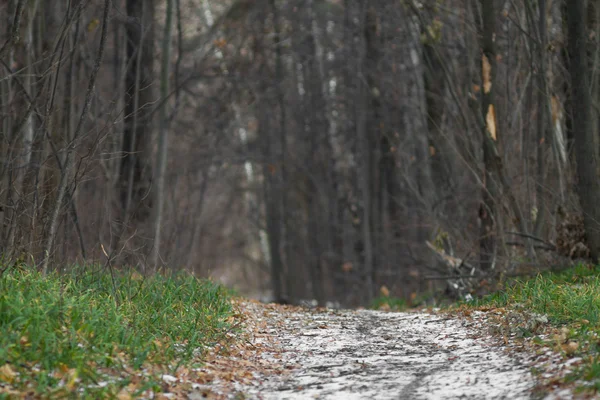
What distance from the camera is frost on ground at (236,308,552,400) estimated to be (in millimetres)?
6332

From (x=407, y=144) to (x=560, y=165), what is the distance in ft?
32.1

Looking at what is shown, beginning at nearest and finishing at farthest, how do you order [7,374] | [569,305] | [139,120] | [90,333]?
1. [7,374]
2. [90,333]
3. [569,305]
4. [139,120]

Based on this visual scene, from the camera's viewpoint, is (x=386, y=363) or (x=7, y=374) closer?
(x=7, y=374)

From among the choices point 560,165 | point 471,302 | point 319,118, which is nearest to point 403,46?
point 319,118

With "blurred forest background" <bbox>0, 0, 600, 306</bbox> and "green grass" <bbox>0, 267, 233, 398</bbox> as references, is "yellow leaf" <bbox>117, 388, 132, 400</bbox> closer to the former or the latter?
"green grass" <bbox>0, 267, 233, 398</bbox>

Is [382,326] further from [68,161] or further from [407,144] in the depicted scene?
[407,144]

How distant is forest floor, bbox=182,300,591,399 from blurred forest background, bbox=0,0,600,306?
6.80ft

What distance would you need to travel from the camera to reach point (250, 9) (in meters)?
21.1

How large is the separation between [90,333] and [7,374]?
111 cm

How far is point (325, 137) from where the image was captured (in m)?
26.6

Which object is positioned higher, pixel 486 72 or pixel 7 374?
pixel 486 72

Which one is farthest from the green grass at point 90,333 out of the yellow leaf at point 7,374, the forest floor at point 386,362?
the forest floor at point 386,362

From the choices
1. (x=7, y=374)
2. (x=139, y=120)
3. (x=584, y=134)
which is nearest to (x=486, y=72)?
(x=584, y=134)

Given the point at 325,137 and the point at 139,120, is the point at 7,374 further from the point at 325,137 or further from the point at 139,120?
the point at 325,137
